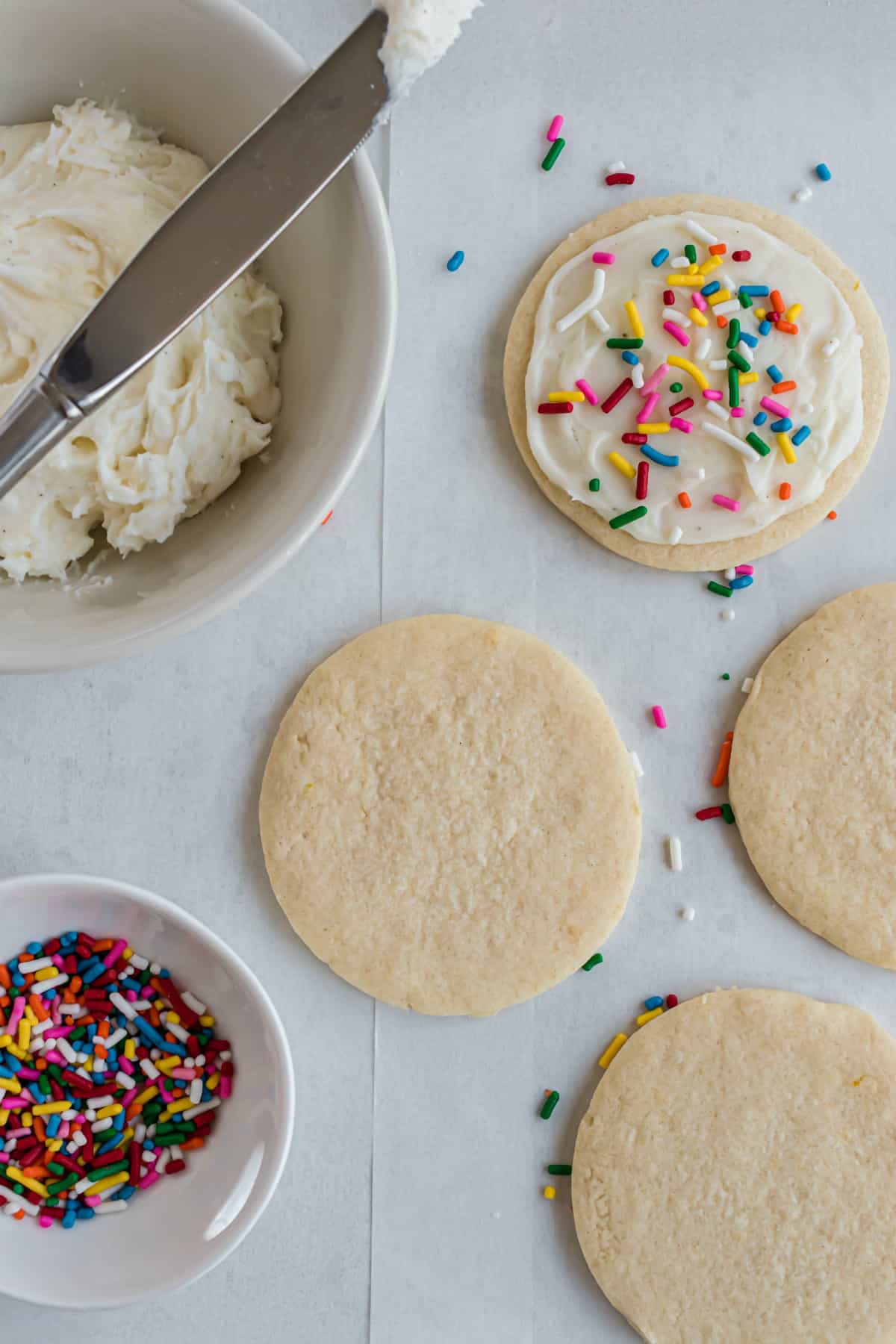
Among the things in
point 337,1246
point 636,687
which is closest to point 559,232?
point 636,687

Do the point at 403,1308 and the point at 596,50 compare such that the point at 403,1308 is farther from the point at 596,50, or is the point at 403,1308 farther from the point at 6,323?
the point at 596,50

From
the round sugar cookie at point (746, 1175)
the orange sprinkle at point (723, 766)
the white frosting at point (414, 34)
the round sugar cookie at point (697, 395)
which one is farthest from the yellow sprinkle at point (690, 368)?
the round sugar cookie at point (746, 1175)

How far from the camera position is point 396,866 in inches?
44.1

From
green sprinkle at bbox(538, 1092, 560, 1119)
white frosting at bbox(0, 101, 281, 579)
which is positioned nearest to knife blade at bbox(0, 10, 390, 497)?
white frosting at bbox(0, 101, 281, 579)

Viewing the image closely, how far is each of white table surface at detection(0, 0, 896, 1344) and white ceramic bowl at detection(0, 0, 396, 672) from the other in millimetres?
254

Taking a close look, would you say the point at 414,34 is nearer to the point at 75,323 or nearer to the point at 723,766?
the point at 75,323

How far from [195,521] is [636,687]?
1.52 feet

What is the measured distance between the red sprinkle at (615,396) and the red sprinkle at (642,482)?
0.06 metres

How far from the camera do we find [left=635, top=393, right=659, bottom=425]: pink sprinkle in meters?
1.11

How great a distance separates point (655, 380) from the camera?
3.67 ft

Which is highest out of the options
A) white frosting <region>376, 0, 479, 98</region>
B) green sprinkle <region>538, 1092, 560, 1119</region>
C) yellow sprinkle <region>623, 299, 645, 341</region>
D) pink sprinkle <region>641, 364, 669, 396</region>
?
white frosting <region>376, 0, 479, 98</region>

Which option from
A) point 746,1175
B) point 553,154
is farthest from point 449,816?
point 553,154

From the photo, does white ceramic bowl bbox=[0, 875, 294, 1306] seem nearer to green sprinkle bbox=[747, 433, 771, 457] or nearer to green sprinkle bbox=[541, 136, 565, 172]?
green sprinkle bbox=[747, 433, 771, 457]

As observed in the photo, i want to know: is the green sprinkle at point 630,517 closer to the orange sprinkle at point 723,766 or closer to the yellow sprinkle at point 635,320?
the yellow sprinkle at point 635,320
